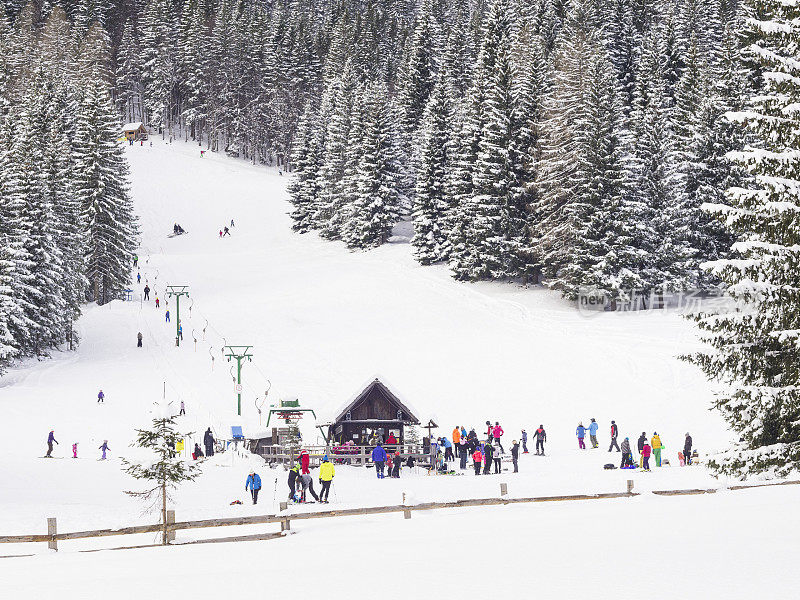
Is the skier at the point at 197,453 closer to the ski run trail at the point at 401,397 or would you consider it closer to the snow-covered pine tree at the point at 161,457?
the ski run trail at the point at 401,397

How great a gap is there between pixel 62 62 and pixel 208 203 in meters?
30.9

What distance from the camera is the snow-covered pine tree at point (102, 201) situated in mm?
58656

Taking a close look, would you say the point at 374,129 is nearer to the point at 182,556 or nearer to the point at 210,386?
the point at 210,386

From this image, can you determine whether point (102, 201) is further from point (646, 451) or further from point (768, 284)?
point (768, 284)

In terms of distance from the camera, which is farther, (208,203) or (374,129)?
(208,203)

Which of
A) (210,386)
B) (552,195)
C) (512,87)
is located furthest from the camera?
(512,87)

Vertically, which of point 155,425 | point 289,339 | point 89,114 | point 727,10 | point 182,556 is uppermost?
point 727,10

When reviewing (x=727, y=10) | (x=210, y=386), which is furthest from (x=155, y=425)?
(x=727, y=10)

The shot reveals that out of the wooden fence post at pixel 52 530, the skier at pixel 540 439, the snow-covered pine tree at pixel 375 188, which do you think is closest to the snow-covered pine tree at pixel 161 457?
the wooden fence post at pixel 52 530

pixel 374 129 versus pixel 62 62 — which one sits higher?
pixel 62 62

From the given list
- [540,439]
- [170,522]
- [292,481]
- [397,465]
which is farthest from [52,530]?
[540,439]

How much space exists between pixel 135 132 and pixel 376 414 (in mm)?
89567

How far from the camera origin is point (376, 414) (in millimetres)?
32250

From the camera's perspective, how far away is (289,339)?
48125mm
